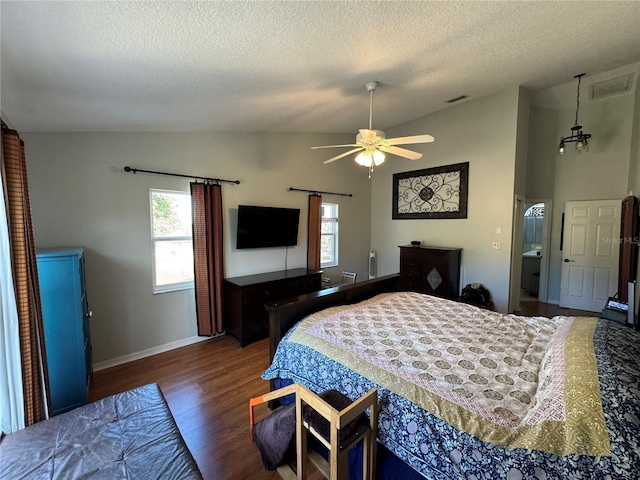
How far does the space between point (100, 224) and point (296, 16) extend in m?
2.71

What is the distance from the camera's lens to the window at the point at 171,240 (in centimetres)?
320

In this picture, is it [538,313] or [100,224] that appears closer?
[100,224]

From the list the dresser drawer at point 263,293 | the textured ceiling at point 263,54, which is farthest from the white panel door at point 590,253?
the dresser drawer at point 263,293

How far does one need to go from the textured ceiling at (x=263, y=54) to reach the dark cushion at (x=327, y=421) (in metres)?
2.15

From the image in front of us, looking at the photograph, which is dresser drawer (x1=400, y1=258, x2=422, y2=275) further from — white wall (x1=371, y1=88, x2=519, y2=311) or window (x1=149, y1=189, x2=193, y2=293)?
window (x1=149, y1=189, x2=193, y2=293)

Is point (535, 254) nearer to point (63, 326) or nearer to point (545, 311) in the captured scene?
point (545, 311)

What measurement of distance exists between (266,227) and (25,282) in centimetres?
264

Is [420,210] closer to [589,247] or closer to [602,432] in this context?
[589,247]

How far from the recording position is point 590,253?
180 inches

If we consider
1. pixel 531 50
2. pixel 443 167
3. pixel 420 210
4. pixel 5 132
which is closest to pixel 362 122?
pixel 443 167

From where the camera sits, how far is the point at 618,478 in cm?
89

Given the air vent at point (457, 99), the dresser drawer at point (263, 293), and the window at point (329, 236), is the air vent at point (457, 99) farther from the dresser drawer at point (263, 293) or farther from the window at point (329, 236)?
the dresser drawer at point (263, 293)

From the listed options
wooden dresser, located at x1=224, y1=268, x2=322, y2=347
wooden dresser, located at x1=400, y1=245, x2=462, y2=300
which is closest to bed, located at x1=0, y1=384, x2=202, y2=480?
wooden dresser, located at x1=224, y1=268, x2=322, y2=347

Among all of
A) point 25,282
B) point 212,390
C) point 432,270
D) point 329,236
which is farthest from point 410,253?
point 25,282
